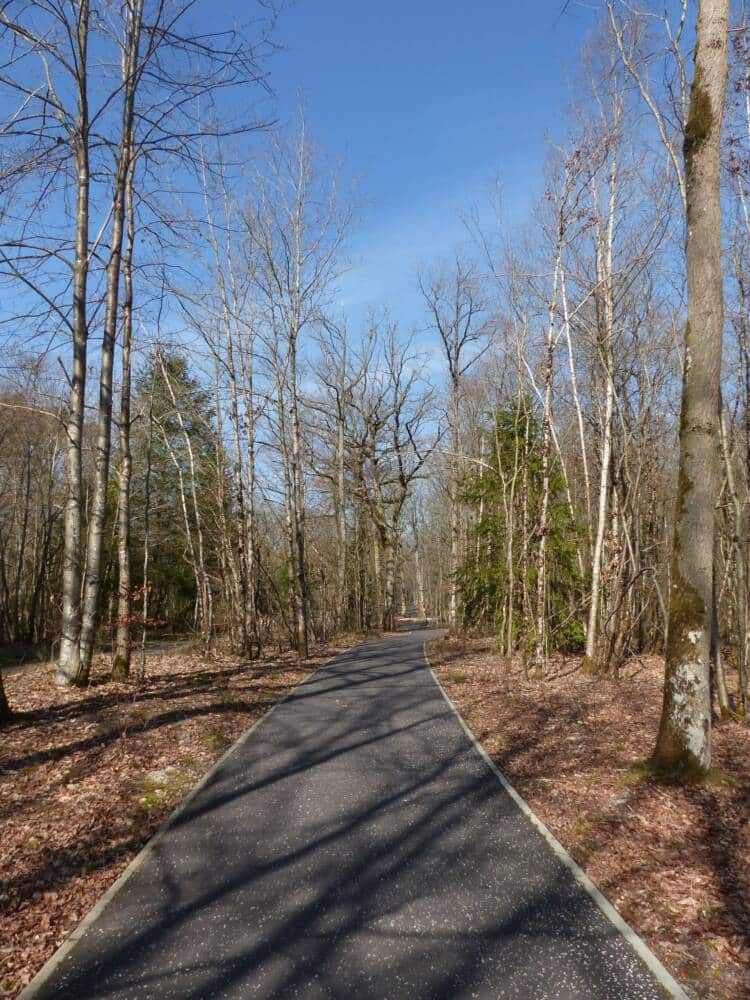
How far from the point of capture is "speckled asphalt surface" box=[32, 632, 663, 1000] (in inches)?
122

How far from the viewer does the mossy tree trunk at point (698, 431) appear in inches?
224

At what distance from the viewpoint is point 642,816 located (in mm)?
5137

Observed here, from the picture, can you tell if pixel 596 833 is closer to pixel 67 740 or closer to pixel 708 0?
pixel 67 740

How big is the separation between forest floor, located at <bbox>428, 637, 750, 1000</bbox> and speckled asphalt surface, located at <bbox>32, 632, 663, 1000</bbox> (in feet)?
1.07

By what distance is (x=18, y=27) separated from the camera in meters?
8.00

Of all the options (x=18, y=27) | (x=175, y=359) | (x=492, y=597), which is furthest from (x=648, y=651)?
(x=175, y=359)

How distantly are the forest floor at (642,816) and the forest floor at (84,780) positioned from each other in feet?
11.0

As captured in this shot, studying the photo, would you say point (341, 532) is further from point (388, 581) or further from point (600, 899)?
point (600, 899)

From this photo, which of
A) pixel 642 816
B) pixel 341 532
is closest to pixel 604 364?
pixel 642 816

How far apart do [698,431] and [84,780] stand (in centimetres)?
671

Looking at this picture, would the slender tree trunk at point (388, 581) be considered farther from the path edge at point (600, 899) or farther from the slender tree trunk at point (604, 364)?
the path edge at point (600, 899)

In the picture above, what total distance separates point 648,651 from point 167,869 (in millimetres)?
14108

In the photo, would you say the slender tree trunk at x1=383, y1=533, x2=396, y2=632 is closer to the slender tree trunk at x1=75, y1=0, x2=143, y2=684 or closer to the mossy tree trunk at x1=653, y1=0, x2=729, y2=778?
the slender tree trunk at x1=75, y1=0, x2=143, y2=684

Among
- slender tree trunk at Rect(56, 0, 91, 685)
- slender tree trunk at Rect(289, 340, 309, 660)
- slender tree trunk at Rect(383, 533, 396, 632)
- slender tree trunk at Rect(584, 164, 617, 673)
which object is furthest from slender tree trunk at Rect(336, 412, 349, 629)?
slender tree trunk at Rect(56, 0, 91, 685)
